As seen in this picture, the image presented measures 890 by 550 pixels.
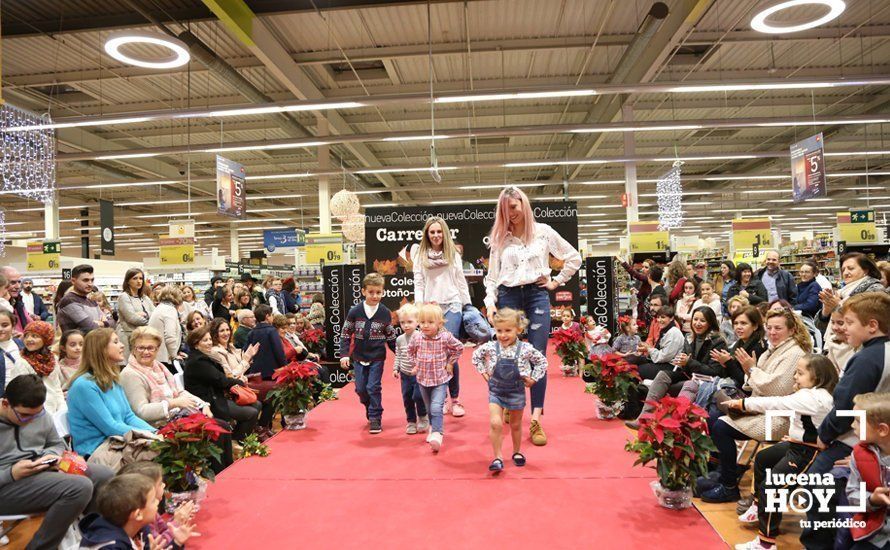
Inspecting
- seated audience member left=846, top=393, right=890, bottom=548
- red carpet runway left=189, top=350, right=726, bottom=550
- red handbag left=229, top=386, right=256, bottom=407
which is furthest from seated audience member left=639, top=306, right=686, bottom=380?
red handbag left=229, top=386, right=256, bottom=407

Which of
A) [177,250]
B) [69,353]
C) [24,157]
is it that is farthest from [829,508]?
[177,250]

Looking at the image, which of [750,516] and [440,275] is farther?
[440,275]

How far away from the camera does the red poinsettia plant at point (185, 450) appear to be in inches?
110

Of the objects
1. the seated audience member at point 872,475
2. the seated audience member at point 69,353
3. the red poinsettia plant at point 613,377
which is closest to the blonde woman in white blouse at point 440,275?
the red poinsettia plant at point 613,377

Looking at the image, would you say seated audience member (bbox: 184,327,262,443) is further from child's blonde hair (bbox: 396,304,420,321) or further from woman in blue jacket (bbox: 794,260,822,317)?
woman in blue jacket (bbox: 794,260,822,317)

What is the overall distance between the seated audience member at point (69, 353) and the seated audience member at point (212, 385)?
764mm

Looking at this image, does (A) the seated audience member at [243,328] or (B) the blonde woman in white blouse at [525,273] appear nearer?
(B) the blonde woman in white blouse at [525,273]

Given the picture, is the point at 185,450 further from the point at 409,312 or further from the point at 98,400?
the point at 409,312

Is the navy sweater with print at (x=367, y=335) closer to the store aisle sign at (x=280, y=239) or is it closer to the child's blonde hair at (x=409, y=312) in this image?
the child's blonde hair at (x=409, y=312)

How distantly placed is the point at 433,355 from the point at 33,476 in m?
2.31

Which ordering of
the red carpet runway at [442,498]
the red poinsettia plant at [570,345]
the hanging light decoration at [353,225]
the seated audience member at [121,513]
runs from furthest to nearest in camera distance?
the hanging light decoration at [353,225]
the red poinsettia plant at [570,345]
the red carpet runway at [442,498]
the seated audience member at [121,513]

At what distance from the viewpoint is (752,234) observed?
634 inches

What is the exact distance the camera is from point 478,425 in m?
4.39

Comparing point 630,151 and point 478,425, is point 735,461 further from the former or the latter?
point 630,151
